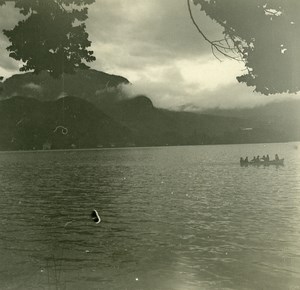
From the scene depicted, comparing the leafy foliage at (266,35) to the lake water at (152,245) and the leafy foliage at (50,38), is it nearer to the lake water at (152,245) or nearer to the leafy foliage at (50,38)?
the leafy foliage at (50,38)

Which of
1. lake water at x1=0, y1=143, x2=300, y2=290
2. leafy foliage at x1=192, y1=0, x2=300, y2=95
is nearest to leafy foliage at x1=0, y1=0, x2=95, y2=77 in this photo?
leafy foliage at x1=192, y1=0, x2=300, y2=95

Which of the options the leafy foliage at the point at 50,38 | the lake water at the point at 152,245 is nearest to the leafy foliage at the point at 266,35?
the leafy foliage at the point at 50,38

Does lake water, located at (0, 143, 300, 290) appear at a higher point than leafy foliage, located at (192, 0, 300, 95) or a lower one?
lower

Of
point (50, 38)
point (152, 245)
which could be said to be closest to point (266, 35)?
point (50, 38)

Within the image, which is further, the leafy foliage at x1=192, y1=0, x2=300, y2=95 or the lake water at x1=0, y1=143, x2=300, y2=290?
the lake water at x1=0, y1=143, x2=300, y2=290

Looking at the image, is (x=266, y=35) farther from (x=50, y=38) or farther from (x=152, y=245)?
(x=152, y=245)

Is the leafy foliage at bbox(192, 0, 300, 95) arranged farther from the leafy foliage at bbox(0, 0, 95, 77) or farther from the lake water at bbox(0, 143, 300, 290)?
the lake water at bbox(0, 143, 300, 290)
